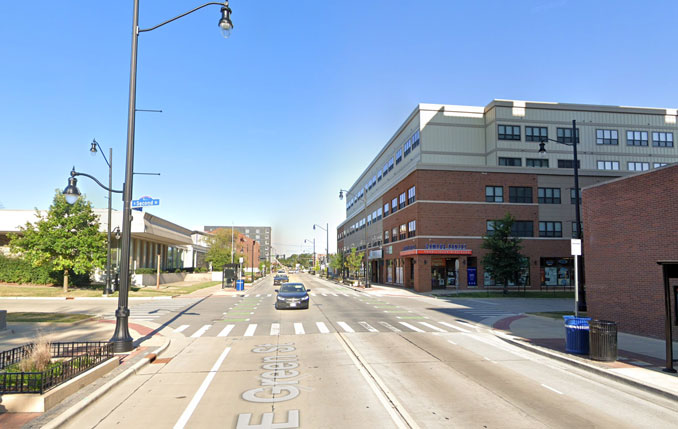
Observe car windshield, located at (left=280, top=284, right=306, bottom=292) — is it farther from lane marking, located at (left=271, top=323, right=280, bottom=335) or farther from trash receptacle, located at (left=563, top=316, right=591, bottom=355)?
trash receptacle, located at (left=563, top=316, right=591, bottom=355)

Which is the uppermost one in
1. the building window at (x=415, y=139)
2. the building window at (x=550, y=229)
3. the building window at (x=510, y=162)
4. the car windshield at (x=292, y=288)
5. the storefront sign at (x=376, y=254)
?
the building window at (x=415, y=139)

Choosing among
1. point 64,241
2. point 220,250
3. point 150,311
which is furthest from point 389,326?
point 220,250

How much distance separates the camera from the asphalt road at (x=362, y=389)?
23.9 feet

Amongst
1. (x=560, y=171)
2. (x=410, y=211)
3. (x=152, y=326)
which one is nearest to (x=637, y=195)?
(x=152, y=326)

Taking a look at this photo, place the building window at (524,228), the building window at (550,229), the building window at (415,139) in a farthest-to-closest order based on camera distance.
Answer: the building window at (415,139), the building window at (550,229), the building window at (524,228)

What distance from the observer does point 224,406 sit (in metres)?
7.98

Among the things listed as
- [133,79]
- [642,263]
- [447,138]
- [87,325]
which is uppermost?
[447,138]

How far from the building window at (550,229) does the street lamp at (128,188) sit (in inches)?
1743

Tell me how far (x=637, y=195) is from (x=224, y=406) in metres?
16.3

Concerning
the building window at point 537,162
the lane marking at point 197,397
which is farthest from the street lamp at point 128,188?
the building window at point 537,162

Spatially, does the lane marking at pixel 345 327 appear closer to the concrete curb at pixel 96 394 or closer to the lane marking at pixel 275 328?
the lane marking at pixel 275 328

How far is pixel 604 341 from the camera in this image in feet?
37.5

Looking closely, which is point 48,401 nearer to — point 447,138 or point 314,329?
point 314,329

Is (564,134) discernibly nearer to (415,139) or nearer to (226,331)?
(415,139)
